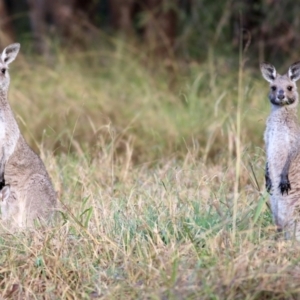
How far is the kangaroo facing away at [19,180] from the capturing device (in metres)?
6.04

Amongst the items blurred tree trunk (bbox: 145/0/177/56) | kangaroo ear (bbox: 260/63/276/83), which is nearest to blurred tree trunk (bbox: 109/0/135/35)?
blurred tree trunk (bbox: 145/0/177/56)

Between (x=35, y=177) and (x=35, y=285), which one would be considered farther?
(x=35, y=177)

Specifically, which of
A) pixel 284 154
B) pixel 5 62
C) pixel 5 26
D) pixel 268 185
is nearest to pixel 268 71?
pixel 284 154

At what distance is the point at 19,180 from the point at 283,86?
1.92m

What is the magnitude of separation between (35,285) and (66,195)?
179cm

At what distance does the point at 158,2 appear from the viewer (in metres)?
12.0

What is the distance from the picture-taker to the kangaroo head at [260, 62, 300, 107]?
218 inches

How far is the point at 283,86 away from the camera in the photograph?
5.60 meters

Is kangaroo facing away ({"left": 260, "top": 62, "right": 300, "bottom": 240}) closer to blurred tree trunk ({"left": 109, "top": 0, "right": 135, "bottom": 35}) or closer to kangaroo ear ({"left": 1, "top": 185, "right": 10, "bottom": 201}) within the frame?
kangaroo ear ({"left": 1, "top": 185, "right": 10, "bottom": 201})

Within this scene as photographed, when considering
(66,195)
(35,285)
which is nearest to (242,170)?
(66,195)

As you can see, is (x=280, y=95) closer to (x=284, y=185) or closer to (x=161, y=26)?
(x=284, y=185)

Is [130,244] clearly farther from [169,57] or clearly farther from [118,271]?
[169,57]

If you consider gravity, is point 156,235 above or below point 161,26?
below

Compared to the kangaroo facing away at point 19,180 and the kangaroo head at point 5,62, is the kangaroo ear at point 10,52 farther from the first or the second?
the kangaroo facing away at point 19,180
